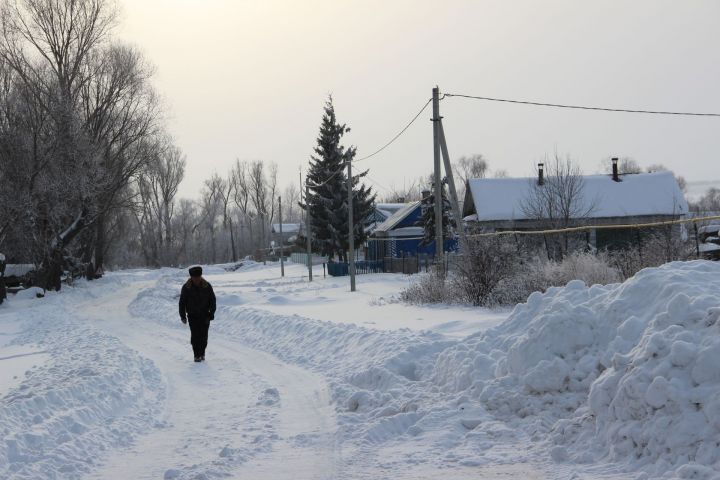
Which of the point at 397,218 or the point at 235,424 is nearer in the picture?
the point at 235,424

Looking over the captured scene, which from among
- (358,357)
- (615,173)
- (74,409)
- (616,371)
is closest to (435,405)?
(616,371)

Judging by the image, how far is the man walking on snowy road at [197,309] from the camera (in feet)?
38.3

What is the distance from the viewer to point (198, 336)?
11.7 metres

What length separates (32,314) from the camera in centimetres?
2339

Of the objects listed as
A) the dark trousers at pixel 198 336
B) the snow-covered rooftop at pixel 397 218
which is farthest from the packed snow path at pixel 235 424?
the snow-covered rooftop at pixel 397 218

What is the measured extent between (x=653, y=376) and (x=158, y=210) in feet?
281

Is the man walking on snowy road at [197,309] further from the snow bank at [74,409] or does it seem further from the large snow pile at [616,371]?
the large snow pile at [616,371]

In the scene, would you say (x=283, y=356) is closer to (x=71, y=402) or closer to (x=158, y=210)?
(x=71, y=402)

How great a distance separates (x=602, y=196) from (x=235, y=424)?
33844 millimetres

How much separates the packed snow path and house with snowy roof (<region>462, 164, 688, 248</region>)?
1040 inches

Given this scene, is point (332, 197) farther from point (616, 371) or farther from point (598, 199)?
point (616, 371)

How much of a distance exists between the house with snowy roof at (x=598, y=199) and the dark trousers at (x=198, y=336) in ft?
83.4

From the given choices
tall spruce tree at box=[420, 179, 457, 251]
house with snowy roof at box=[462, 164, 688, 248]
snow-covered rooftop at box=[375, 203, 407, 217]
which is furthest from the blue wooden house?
house with snowy roof at box=[462, 164, 688, 248]

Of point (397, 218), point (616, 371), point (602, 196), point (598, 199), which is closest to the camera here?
point (616, 371)
